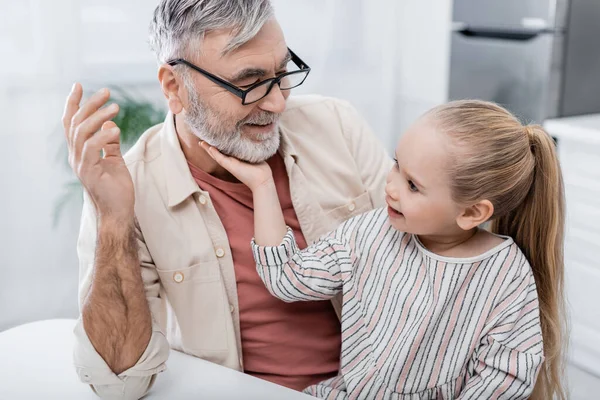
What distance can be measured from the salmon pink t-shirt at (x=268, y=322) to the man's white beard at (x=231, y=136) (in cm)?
10

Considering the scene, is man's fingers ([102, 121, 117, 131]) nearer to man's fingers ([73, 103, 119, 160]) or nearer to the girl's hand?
man's fingers ([73, 103, 119, 160])

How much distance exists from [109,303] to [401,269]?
54cm

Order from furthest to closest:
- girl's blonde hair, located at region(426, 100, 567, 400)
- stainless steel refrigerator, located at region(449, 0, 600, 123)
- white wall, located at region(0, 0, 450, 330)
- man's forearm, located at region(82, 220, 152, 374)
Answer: stainless steel refrigerator, located at region(449, 0, 600, 123)
white wall, located at region(0, 0, 450, 330)
man's forearm, located at region(82, 220, 152, 374)
girl's blonde hair, located at region(426, 100, 567, 400)

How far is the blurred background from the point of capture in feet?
7.69

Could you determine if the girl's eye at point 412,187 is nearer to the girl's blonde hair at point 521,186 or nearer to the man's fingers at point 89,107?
the girl's blonde hair at point 521,186

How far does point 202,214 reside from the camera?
1.57 metres

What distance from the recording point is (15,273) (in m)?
2.42

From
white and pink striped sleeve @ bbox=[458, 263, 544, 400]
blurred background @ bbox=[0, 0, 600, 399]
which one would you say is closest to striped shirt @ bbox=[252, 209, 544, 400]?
white and pink striped sleeve @ bbox=[458, 263, 544, 400]

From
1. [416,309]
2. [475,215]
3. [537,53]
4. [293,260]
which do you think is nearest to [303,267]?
[293,260]

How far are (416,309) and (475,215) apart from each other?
20cm

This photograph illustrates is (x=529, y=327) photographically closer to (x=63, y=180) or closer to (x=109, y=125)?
(x=109, y=125)

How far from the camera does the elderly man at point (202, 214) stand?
138cm

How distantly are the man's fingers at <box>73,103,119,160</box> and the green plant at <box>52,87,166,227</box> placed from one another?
117 centimetres

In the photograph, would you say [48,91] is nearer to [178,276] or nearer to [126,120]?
[126,120]
